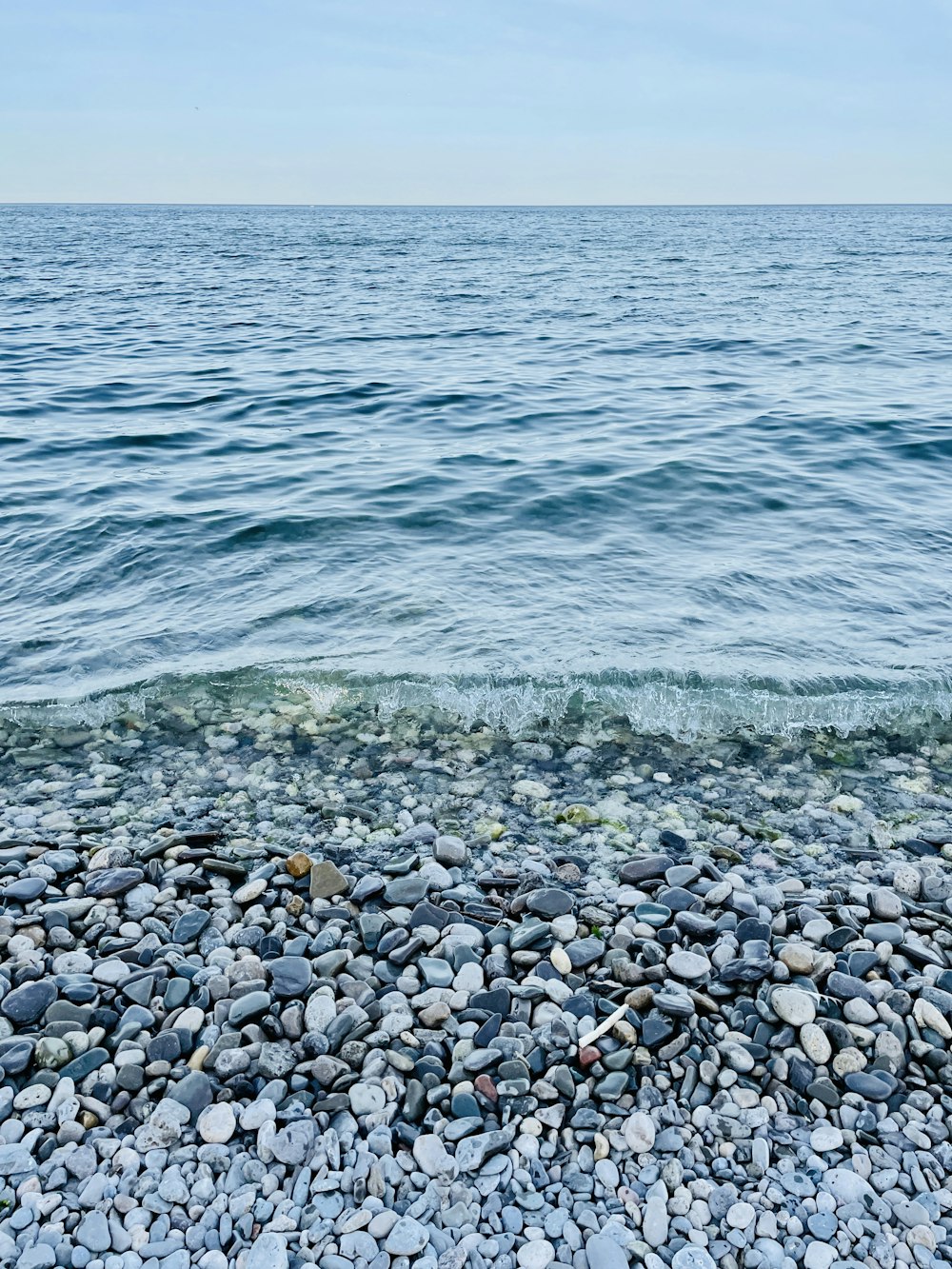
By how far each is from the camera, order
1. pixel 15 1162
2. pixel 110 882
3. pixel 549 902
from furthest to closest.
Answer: pixel 110 882, pixel 549 902, pixel 15 1162

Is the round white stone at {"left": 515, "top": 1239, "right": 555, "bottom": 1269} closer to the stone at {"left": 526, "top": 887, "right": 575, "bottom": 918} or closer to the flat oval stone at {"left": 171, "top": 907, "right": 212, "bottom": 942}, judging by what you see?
the stone at {"left": 526, "top": 887, "right": 575, "bottom": 918}

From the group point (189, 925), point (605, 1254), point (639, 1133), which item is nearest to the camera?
point (605, 1254)

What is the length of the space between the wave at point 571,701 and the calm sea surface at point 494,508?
0.03 meters

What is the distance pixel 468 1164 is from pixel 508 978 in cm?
85

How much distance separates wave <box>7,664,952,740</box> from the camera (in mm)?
6004

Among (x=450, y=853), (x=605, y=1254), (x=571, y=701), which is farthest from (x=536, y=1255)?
(x=571, y=701)

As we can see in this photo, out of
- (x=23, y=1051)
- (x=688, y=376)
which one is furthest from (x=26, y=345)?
(x=23, y=1051)

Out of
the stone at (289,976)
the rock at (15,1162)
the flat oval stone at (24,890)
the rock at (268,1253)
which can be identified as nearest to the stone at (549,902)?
the stone at (289,976)

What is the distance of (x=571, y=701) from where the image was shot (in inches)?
244

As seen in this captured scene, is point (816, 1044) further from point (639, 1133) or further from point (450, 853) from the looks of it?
point (450, 853)

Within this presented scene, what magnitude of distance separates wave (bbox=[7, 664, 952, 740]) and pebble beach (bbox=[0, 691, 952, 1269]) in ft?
1.72

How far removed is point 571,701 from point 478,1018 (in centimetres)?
288

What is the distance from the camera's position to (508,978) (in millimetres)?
3773

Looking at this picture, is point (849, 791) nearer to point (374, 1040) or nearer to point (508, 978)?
point (508, 978)
